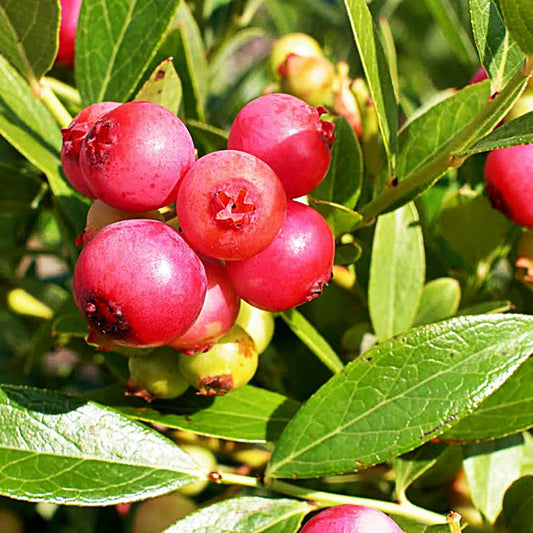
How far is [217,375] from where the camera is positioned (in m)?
0.76

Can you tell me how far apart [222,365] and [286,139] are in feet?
0.81

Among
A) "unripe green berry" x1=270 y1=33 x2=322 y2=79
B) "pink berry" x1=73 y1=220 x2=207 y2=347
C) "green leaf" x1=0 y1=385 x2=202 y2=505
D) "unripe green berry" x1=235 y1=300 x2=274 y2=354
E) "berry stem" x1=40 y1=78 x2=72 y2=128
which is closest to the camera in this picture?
"pink berry" x1=73 y1=220 x2=207 y2=347

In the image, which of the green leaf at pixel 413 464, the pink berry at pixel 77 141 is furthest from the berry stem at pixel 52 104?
the green leaf at pixel 413 464

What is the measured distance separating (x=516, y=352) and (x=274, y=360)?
67 cm

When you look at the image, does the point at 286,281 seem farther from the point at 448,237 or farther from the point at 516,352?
the point at 448,237

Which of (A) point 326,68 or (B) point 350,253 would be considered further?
(A) point 326,68

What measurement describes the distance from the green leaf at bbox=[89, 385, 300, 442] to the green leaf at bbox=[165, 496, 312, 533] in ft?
0.23

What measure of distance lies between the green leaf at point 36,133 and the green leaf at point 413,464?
50 centimetres

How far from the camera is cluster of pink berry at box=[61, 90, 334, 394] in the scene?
613mm

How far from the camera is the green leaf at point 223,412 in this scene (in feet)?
2.64

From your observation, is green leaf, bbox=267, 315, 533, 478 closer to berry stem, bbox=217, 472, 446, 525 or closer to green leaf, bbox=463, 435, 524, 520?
berry stem, bbox=217, 472, 446, 525

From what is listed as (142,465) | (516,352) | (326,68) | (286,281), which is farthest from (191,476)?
(326,68)

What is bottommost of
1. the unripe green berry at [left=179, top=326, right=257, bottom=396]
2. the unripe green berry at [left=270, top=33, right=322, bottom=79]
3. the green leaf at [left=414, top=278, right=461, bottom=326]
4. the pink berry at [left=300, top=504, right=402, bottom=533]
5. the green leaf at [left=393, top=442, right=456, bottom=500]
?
the green leaf at [left=393, top=442, right=456, bottom=500]

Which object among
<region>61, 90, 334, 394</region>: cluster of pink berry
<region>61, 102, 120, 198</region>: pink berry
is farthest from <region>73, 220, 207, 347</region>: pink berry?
<region>61, 102, 120, 198</region>: pink berry
